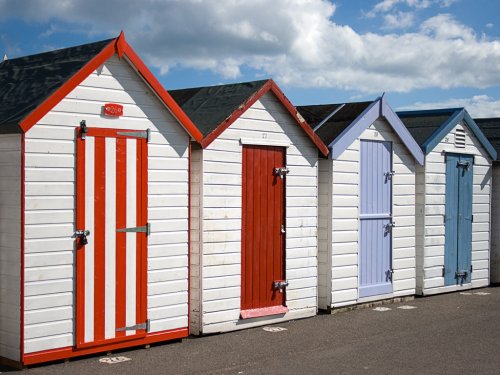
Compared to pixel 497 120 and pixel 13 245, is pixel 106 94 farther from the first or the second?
pixel 497 120

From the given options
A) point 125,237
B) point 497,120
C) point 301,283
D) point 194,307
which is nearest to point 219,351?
point 194,307

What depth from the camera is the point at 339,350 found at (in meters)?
8.76

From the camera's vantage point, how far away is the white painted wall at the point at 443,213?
1302 centimetres

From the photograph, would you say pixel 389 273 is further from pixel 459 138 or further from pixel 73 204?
pixel 73 204

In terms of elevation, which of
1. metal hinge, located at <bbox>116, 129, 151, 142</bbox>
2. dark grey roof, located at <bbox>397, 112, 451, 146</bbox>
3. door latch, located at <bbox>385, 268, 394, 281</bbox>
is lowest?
door latch, located at <bbox>385, 268, 394, 281</bbox>

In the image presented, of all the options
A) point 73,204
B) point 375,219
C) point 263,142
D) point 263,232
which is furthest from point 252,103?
point 375,219

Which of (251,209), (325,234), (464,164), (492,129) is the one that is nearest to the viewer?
(251,209)

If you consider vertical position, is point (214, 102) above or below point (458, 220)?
above

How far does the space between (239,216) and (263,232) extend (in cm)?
52

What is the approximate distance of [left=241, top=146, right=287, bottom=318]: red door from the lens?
1002cm

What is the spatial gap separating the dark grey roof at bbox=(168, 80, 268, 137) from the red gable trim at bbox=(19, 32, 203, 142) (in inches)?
25.8

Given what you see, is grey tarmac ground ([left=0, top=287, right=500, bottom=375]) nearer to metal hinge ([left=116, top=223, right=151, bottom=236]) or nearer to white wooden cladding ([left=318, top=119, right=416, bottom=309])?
white wooden cladding ([left=318, top=119, right=416, bottom=309])

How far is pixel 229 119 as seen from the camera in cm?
966

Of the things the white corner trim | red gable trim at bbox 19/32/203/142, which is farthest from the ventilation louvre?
red gable trim at bbox 19/32/203/142
